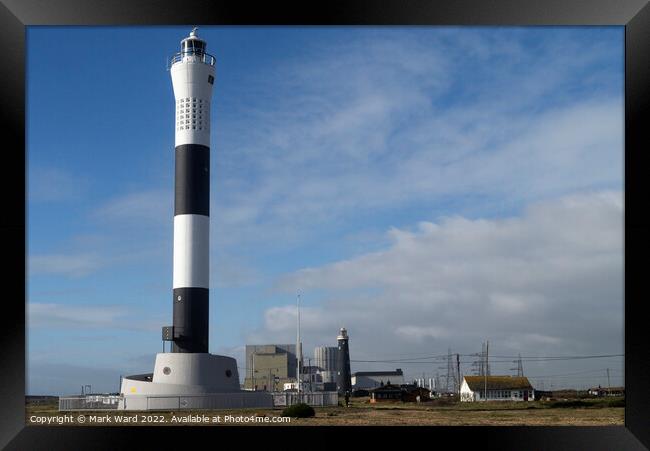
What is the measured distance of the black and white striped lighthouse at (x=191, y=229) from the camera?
20453mm

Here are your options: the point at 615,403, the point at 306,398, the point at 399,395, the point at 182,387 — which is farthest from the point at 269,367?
the point at 615,403

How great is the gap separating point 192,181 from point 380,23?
Answer: 557 inches

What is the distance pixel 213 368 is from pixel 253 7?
15.8 meters

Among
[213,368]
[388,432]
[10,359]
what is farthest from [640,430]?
[213,368]

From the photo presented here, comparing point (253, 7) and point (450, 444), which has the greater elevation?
point (253, 7)

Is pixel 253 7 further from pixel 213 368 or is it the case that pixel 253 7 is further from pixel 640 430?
pixel 213 368

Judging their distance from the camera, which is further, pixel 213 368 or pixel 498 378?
pixel 498 378

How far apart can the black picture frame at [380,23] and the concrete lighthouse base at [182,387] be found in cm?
1371

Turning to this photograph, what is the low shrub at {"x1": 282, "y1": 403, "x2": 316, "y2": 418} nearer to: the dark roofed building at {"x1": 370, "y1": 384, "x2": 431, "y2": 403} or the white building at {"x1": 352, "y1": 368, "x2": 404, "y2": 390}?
the dark roofed building at {"x1": 370, "y1": 384, "x2": 431, "y2": 403}

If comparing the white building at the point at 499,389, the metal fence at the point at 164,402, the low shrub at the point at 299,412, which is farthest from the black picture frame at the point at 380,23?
the white building at the point at 499,389

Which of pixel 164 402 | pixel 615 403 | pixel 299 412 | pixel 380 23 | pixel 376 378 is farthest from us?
pixel 376 378

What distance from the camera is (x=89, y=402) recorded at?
67.5 feet

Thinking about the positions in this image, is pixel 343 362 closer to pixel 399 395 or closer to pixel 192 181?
pixel 399 395

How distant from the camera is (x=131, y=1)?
649cm
